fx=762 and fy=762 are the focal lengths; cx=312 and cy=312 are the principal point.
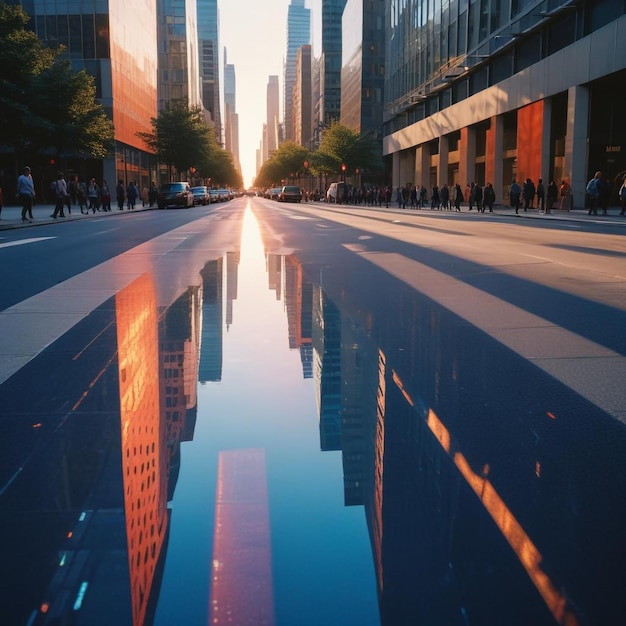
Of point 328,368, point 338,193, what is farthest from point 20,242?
point 338,193

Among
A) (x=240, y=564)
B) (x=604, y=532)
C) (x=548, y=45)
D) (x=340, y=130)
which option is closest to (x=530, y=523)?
(x=604, y=532)

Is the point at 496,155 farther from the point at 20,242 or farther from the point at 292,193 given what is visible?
the point at 20,242

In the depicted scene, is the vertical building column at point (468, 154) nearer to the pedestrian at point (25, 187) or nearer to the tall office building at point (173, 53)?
the pedestrian at point (25, 187)

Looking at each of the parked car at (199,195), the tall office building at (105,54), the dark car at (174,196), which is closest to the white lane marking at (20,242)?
the dark car at (174,196)

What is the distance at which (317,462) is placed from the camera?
3.53 m

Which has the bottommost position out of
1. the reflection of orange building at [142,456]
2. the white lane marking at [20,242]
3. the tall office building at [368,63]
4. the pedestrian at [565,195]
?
the reflection of orange building at [142,456]

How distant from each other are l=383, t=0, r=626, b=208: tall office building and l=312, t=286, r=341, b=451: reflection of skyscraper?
3084 centimetres

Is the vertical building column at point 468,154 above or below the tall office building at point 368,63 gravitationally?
below

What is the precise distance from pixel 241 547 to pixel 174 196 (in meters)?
51.6

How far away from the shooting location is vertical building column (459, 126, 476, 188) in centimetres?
5575

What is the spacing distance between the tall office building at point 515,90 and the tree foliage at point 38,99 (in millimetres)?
24370

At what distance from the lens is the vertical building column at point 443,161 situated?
62.8m

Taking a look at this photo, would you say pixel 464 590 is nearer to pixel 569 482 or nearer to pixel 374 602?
pixel 374 602

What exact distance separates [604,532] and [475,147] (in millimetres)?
56343
